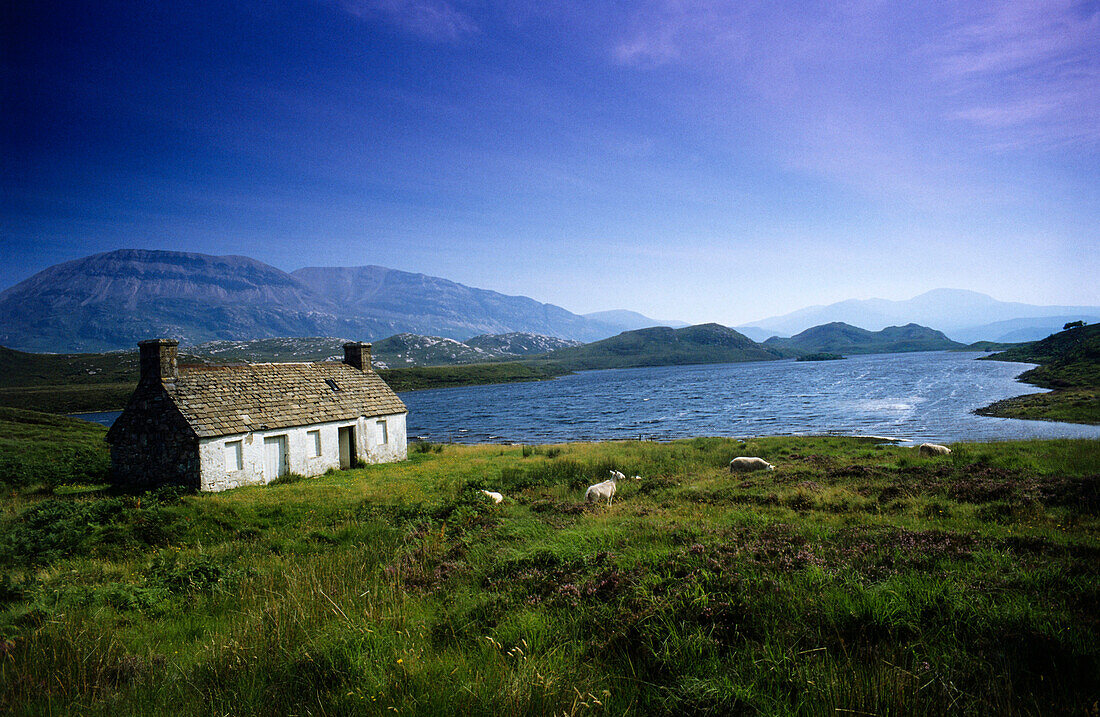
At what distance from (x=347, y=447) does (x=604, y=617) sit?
95.0 feet

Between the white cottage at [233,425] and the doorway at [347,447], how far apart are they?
0.06 meters

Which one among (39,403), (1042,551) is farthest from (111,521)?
(39,403)

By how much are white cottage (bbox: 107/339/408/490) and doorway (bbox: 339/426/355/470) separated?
61 millimetres

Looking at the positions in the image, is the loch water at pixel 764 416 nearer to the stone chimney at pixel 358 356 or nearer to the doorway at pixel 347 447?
the stone chimney at pixel 358 356

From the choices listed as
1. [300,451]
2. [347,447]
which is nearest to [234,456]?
[300,451]

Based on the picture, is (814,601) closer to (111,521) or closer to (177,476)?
(111,521)

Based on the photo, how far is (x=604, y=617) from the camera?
5449 mm

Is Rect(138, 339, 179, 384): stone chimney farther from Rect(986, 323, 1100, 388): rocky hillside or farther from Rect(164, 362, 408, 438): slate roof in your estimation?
Rect(986, 323, 1100, 388): rocky hillside

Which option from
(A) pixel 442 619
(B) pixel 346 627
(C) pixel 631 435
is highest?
(B) pixel 346 627

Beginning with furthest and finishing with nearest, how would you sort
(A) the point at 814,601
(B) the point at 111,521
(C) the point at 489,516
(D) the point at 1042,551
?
(B) the point at 111,521, (C) the point at 489,516, (D) the point at 1042,551, (A) the point at 814,601

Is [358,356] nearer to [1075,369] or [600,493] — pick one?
[600,493]

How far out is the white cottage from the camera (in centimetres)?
2298

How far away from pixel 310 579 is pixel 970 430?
56.7 meters

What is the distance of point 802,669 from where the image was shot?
3957 mm
